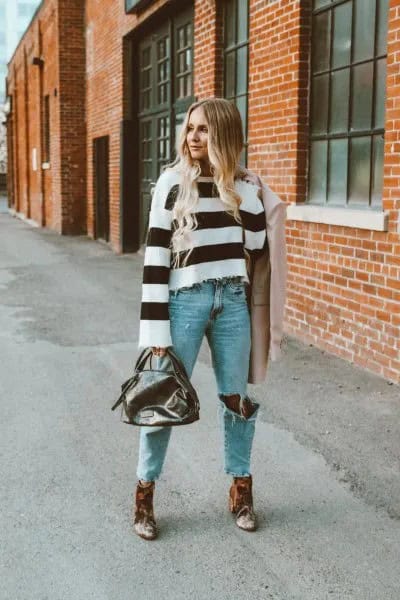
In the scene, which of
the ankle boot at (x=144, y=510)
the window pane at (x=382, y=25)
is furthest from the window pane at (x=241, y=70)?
the ankle boot at (x=144, y=510)

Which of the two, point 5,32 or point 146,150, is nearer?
point 146,150

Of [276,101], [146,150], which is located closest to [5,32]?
[146,150]

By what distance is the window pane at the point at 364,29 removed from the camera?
6.53 m

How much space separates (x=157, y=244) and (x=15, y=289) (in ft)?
26.2

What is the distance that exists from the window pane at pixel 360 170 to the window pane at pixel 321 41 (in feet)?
3.03

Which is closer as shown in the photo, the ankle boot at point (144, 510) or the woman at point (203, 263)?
the woman at point (203, 263)

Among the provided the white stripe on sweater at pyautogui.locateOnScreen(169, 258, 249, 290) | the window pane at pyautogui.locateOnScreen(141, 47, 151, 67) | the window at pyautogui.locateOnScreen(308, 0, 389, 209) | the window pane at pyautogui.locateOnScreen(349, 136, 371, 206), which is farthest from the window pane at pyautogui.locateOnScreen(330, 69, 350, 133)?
the window pane at pyautogui.locateOnScreen(141, 47, 151, 67)

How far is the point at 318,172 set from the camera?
7.50 metres

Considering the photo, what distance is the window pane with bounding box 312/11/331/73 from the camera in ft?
23.7

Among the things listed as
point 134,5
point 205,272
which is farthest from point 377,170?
point 134,5

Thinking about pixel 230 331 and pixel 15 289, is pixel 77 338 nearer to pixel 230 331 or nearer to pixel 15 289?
pixel 15 289

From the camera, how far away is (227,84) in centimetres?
988

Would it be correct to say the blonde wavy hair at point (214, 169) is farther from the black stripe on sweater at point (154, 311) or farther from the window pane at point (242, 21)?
the window pane at point (242, 21)

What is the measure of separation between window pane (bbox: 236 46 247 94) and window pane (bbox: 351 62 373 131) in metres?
2.66
